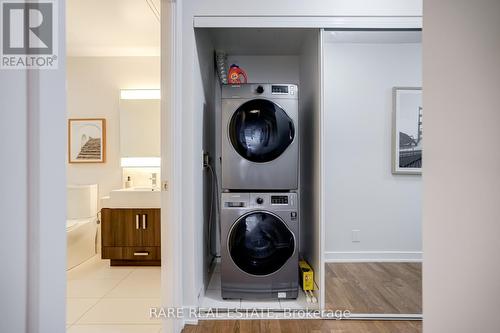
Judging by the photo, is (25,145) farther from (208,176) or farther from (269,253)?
(208,176)

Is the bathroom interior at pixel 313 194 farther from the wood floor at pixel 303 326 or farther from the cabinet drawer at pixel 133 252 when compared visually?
the wood floor at pixel 303 326

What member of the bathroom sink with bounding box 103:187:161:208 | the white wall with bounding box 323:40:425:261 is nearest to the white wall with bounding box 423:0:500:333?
the white wall with bounding box 323:40:425:261

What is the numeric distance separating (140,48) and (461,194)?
3.65 m

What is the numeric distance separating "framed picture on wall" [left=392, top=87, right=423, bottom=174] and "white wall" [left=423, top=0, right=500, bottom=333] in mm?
1380

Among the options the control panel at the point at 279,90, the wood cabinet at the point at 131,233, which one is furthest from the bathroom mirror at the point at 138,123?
the control panel at the point at 279,90

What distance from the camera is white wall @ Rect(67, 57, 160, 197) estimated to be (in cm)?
364

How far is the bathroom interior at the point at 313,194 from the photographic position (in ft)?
7.17

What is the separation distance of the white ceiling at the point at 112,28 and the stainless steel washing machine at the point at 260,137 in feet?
4.09

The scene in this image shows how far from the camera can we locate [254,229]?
92.6 inches

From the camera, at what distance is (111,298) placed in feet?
8.05

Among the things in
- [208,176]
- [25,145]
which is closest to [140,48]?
[208,176]

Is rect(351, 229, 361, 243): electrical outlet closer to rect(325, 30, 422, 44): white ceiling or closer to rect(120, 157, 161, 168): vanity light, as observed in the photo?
rect(325, 30, 422, 44): white ceiling

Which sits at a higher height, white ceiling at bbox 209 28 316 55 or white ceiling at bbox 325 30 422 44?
white ceiling at bbox 209 28 316 55

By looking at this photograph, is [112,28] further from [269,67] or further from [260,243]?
[260,243]
